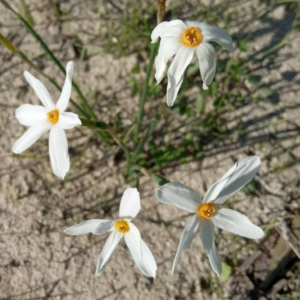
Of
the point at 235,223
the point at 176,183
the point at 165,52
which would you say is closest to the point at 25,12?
the point at 165,52

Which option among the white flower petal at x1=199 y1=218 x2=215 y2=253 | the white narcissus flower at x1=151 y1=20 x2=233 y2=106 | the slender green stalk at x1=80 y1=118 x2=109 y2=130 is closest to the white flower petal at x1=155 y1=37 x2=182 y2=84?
the white narcissus flower at x1=151 y1=20 x2=233 y2=106

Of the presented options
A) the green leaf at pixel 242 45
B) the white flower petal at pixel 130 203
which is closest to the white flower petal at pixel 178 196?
the white flower petal at pixel 130 203

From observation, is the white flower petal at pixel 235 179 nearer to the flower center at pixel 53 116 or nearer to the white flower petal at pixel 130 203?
the white flower petal at pixel 130 203

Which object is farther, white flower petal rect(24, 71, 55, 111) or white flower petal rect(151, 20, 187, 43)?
white flower petal rect(24, 71, 55, 111)

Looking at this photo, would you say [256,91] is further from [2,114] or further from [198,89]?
[2,114]

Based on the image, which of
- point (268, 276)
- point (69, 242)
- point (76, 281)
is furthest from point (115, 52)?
point (268, 276)

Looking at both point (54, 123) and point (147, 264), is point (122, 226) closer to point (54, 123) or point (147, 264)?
point (147, 264)

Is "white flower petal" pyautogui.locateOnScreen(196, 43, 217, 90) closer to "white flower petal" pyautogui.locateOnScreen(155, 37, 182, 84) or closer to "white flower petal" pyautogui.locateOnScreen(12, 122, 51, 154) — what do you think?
"white flower petal" pyautogui.locateOnScreen(155, 37, 182, 84)
